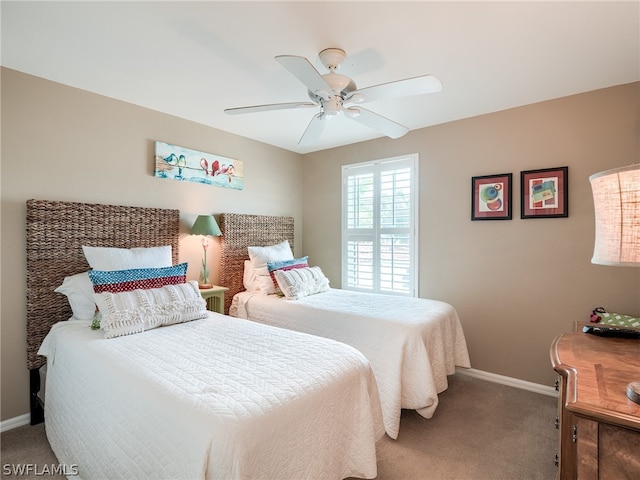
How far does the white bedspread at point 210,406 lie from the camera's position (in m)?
1.16

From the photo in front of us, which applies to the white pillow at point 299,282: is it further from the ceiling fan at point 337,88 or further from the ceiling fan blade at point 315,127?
the ceiling fan at point 337,88

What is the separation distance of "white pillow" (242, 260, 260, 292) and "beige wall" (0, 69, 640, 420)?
305 millimetres

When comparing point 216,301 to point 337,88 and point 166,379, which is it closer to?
point 166,379

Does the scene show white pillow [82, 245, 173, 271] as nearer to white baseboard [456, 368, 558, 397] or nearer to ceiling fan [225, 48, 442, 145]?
ceiling fan [225, 48, 442, 145]

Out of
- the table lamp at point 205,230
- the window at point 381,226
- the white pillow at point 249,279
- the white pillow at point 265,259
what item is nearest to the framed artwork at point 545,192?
the window at point 381,226

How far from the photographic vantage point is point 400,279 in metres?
3.69

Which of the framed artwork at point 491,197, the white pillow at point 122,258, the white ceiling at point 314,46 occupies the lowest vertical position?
the white pillow at point 122,258

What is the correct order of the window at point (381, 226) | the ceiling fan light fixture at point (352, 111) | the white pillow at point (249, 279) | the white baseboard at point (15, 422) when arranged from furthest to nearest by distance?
the window at point (381, 226)
the white pillow at point (249, 279)
the white baseboard at point (15, 422)
the ceiling fan light fixture at point (352, 111)

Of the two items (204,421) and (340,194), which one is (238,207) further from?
(204,421)

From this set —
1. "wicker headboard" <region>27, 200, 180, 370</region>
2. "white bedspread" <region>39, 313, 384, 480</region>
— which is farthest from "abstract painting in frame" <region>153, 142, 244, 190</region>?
"white bedspread" <region>39, 313, 384, 480</region>

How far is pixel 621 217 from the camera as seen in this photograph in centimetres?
105

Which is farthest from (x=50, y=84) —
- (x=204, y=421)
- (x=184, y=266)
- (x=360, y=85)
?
(x=204, y=421)

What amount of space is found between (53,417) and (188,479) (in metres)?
1.46

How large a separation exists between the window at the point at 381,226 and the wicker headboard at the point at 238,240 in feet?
3.14
